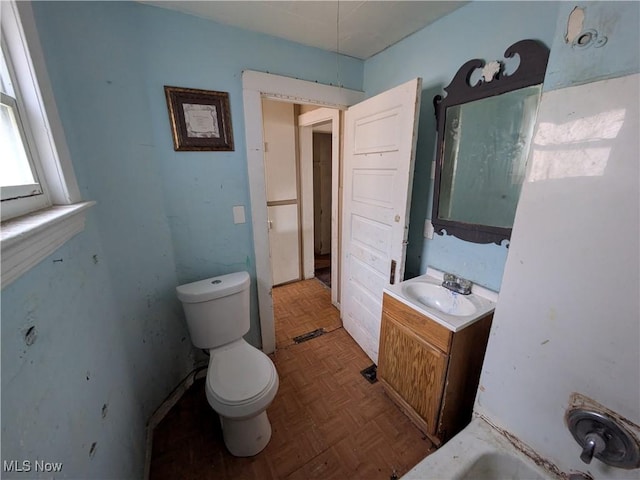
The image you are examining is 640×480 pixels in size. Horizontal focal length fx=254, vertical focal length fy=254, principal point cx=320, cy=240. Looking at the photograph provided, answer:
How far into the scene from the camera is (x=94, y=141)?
107cm

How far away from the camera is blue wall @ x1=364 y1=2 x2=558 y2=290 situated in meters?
1.11

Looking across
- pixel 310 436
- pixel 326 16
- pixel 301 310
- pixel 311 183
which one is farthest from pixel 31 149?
pixel 311 183

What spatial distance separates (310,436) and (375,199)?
1459 mm

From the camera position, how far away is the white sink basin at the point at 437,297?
1400 millimetres

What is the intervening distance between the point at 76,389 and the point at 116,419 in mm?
376

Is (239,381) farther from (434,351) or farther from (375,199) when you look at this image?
(375,199)

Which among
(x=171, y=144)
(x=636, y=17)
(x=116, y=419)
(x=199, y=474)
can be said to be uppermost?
(x=636, y=17)

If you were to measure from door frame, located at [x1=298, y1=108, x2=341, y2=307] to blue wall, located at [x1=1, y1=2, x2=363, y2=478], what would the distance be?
0.42m

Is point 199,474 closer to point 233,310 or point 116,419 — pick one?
point 116,419

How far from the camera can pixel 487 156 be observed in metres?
1.29

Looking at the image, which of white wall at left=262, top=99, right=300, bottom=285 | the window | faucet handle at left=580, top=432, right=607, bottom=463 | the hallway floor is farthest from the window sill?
white wall at left=262, top=99, right=300, bottom=285

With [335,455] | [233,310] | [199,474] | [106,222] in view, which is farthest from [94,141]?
[335,455]

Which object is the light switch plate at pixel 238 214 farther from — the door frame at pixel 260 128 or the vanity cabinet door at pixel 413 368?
the vanity cabinet door at pixel 413 368

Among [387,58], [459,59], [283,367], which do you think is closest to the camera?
[459,59]
